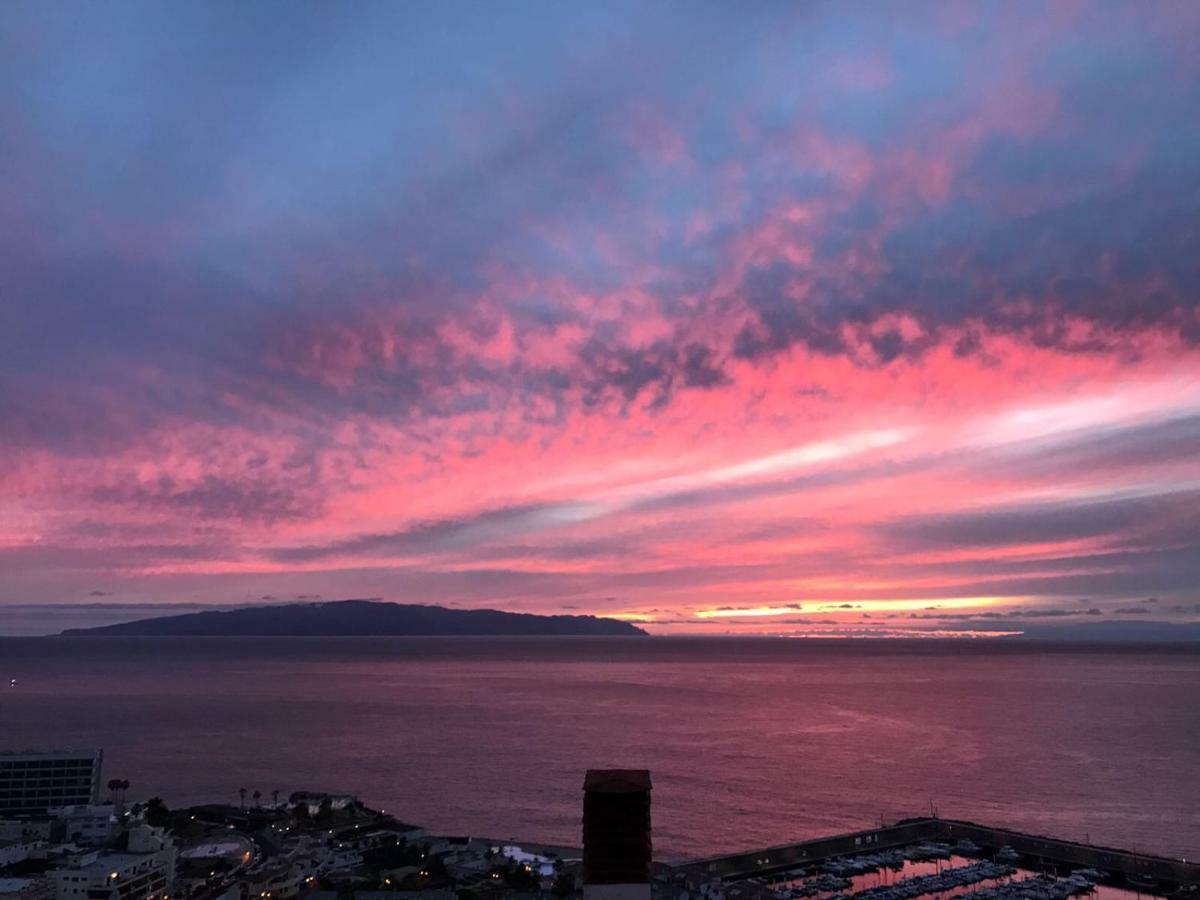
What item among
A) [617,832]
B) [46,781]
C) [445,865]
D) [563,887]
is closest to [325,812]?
[445,865]

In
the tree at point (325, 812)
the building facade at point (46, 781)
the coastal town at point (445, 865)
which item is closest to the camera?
the coastal town at point (445, 865)

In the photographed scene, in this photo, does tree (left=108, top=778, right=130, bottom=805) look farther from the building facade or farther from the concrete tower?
the concrete tower

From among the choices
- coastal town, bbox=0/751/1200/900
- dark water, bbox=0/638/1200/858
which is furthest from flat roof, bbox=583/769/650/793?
dark water, bbox=0/638/1200/858

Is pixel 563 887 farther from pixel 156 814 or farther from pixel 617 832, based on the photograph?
pixel 156 814

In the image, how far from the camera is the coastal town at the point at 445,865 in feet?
148

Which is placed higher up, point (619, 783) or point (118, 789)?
point (619, 783)

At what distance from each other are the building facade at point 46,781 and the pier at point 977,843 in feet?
167

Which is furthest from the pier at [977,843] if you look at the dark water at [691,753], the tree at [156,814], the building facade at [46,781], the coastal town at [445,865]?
the building facade at [46,781]

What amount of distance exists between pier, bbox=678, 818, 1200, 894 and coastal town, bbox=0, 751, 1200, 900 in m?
0.08

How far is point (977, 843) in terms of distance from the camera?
59.5m

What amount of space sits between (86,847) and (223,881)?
11.1 m

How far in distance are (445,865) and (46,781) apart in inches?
1608

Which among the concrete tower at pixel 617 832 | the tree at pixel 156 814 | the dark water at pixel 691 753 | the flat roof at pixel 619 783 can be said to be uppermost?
the flat roof at pixel 619 783

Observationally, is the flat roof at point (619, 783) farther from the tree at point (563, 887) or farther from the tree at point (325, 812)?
the tree at point (325, 812)
